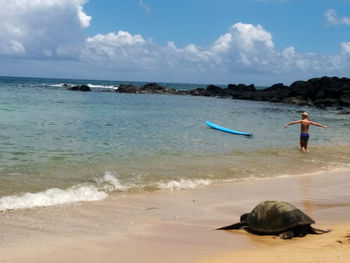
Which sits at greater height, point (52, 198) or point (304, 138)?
point (304, 138)

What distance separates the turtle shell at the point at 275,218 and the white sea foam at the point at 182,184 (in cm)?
364

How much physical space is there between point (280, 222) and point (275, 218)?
9 cm

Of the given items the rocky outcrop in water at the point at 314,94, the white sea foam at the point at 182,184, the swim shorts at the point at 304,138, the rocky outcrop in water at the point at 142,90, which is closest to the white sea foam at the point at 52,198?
the white sea foam at the point at 182,184

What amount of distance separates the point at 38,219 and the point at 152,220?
1769 millimetres

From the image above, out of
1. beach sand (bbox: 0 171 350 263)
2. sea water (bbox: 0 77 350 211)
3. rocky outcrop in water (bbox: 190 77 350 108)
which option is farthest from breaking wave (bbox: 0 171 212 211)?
rocky outcrop in water (bbox: 190 77 350 108)

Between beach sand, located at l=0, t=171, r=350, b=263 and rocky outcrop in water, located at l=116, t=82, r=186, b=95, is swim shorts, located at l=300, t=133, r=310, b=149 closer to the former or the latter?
beach sand, located at l=0, t=171, r=350, b=263

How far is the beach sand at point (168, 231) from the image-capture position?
4766mm

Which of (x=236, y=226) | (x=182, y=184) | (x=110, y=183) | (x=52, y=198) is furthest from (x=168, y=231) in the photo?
(x=182, y=184)

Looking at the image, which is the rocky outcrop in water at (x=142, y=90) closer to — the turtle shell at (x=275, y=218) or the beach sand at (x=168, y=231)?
the beach sand at (x=168, y=231)

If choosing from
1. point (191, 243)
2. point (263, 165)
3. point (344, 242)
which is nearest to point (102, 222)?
point (191, 243)

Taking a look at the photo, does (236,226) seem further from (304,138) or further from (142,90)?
(142,90)

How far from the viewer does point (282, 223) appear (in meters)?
5.55

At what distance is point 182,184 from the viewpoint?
967cm

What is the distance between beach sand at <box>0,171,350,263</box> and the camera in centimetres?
477
